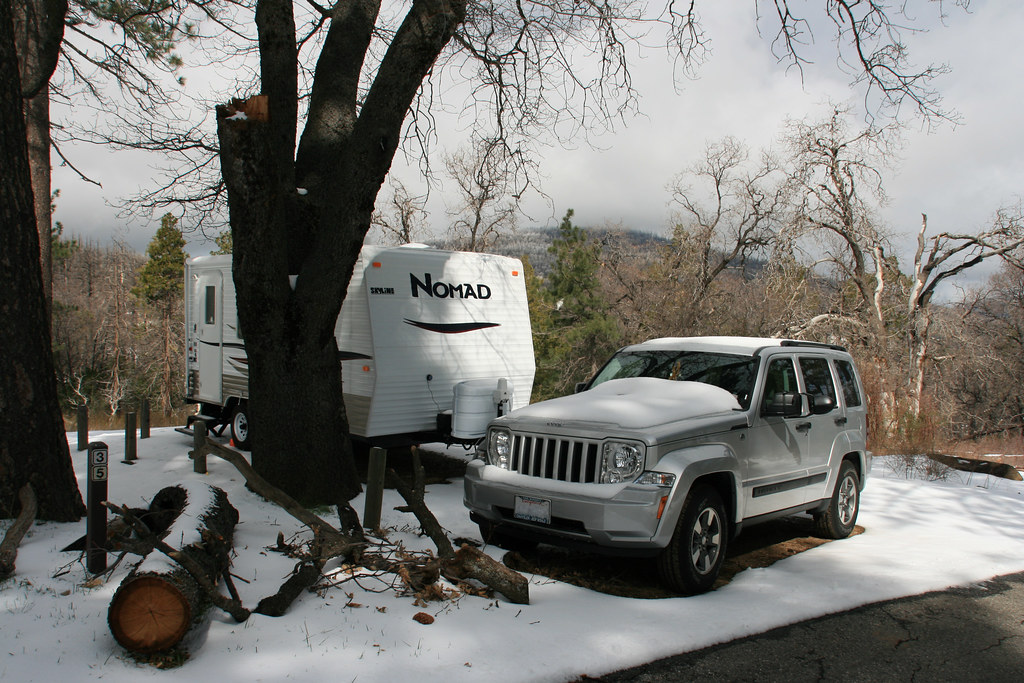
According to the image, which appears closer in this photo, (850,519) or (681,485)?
(681,485)

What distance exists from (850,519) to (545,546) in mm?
3270

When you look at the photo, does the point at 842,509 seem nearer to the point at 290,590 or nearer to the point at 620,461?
the point at 620,461

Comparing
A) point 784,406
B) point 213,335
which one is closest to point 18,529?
point 784,406

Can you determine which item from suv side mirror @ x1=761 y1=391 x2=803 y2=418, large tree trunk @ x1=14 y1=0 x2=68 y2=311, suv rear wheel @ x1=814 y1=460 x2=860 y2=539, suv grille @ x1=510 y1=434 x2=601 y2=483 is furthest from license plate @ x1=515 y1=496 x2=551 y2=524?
large tree trunk @ x1=14 y1=0 x2=68 y2=311

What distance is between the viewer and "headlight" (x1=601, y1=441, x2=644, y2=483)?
5.29m

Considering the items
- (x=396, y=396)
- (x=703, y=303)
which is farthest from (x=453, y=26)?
(x=703, y=303)

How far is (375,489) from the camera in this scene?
669 centimetres

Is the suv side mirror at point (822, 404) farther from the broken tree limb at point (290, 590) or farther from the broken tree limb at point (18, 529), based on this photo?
the broken tree limb at point (18, 529)

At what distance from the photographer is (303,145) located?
26.2ft

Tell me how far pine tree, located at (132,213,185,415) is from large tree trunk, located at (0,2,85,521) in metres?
35.8

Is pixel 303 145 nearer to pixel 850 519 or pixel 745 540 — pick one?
pixel 745 540

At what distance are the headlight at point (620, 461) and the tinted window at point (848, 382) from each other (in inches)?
138

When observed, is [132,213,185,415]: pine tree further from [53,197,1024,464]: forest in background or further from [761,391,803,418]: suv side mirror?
[761,391,803,418]: suv side mirror

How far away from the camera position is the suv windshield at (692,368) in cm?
658
